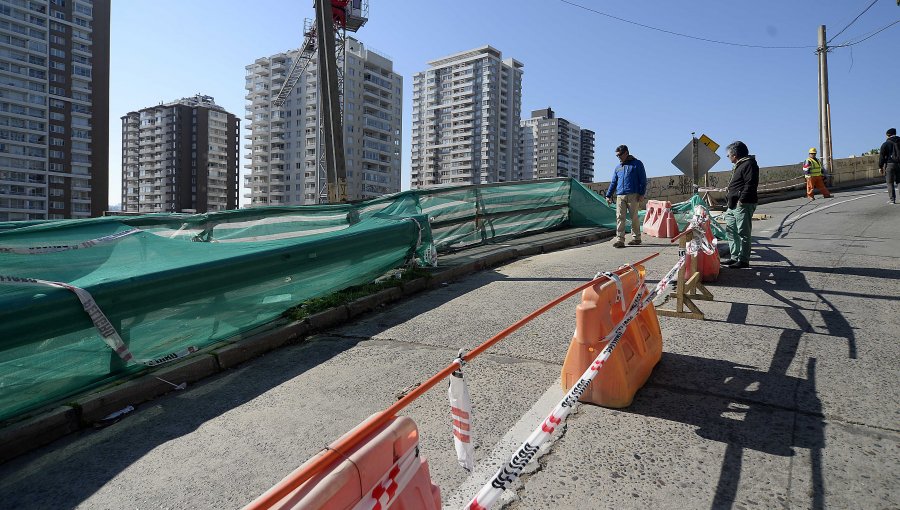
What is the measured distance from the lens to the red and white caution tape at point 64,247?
162 inches

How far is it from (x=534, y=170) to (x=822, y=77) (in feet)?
538

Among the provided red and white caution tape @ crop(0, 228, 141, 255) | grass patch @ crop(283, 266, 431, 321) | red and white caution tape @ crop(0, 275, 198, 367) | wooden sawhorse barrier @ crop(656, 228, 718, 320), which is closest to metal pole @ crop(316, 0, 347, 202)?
grass patch @ crop(283, 266, 431, 321)

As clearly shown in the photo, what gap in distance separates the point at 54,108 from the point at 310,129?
4700cm

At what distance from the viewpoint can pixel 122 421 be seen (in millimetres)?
3934

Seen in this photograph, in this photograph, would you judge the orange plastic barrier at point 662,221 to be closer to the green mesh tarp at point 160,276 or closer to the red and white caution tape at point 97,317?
the green mesh tarp at point 160,276

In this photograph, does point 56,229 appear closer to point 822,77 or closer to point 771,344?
point 771,344

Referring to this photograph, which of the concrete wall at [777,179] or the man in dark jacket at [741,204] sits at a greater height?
the concrete wall at [777,179]

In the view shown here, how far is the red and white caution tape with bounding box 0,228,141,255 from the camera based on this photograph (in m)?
4.12

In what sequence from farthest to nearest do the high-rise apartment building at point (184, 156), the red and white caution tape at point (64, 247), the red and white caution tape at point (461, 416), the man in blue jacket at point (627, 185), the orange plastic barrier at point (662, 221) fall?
the high-rise apartment building at point (184, 156)
the orange plastic barrier at point (662, 221)
the man in blue jacket at point (627, 185)
the red and white caution tape at point (64, 247)
the red and white caution tape at point (461, 416)

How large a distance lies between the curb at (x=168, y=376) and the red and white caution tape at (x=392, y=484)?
3297 millimetres

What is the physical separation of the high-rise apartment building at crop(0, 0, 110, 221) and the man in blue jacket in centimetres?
10856

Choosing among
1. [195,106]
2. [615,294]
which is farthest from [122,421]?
[195,106]

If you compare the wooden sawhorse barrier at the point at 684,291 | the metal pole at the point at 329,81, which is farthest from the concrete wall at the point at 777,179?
the wooden sawhorse barrier at the point at 684,291

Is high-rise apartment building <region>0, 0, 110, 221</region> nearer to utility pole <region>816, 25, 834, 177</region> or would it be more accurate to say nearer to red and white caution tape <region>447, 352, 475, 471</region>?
utility pole <region>816, 25, 834, 177</region>
